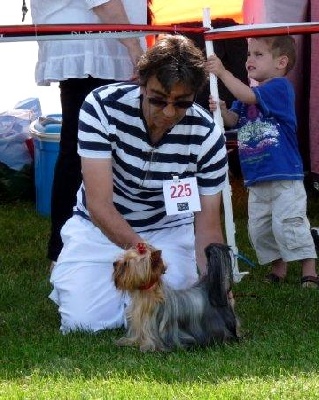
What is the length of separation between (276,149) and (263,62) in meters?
0.48

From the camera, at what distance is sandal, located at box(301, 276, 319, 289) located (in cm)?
571

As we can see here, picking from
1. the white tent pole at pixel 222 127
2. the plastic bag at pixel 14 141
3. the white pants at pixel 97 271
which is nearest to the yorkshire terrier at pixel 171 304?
the white pants at pixel 97 271

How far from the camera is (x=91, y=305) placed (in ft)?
15.9

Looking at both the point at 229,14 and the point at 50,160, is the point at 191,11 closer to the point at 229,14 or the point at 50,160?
the point at 229,14

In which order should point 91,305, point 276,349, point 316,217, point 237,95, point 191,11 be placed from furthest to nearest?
point 191,11
point 316,217
point 237,95
point 91,305
point 276,349

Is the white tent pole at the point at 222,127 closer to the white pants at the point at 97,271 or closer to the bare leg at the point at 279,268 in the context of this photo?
the bare leg at the point at 279,268

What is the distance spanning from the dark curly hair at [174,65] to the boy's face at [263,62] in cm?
158

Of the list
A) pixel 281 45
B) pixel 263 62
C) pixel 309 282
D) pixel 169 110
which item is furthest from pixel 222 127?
pixel 169 110

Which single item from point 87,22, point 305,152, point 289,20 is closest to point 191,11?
point 289,20

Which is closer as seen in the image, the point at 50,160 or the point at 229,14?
the point at 50,160

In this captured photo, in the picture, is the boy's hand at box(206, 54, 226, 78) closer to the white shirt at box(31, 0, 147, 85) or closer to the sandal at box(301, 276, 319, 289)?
the white shirt at box(31, 0, 147, 85)

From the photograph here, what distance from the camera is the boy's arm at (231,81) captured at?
543 cm

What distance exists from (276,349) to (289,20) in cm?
390

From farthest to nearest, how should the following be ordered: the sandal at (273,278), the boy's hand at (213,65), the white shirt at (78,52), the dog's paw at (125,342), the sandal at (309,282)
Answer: the sandal at (273,278) → the sandal at (309,282) → the white shirt at (78,52) → the boy's hand at (213,65) → the dog's paw at (125,342)
